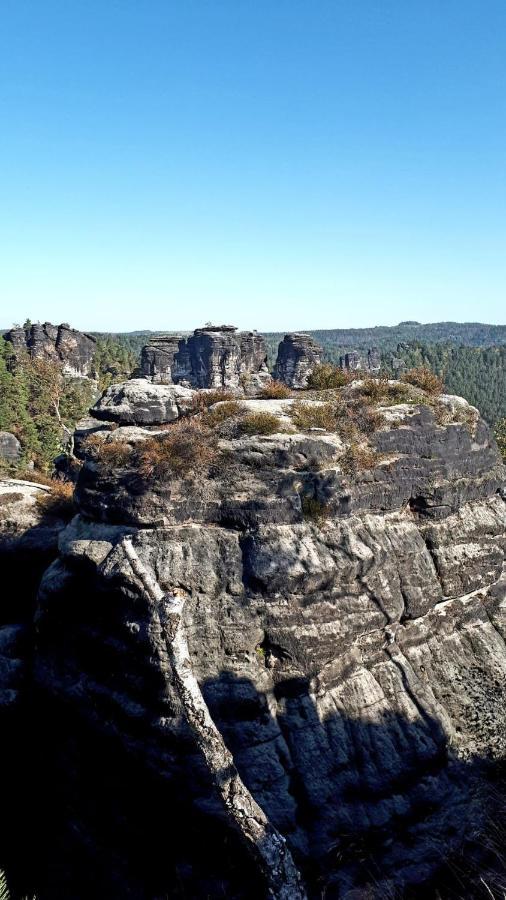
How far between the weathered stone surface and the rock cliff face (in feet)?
151

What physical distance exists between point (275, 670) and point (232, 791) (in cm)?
465

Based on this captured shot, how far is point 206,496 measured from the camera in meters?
14.8

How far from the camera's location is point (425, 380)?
19.1 metres

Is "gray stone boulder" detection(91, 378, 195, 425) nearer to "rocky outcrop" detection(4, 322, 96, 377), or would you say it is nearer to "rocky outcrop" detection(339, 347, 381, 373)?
"rocky outcrop" detection(4, 322, 96, 377)

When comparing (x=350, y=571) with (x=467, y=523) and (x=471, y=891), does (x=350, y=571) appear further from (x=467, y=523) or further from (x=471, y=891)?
(x=471, y=891)

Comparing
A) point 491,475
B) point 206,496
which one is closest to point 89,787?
point 206,496

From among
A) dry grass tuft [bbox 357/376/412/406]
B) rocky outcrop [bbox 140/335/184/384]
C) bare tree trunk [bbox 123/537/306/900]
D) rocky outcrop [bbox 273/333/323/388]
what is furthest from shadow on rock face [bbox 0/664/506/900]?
rocky outcrop [bbox 273/333/323/388]

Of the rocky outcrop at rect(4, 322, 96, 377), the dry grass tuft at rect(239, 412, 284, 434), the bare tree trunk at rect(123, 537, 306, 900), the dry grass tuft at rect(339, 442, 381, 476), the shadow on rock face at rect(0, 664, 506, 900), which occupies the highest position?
the rocky outcrop at rect(4, 322, 96, 377)

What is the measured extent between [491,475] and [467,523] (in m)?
2.31

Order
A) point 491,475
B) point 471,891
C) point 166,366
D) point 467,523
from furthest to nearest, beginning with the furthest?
point 166,366
point 491,475
point 467,523
point 471,891

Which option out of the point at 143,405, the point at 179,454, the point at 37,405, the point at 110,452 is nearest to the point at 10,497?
the point at 143,405

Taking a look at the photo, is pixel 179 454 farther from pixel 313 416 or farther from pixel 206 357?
pixel 206 357

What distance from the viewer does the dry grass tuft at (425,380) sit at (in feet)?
62.1

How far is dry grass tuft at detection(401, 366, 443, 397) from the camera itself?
18.9 metres
